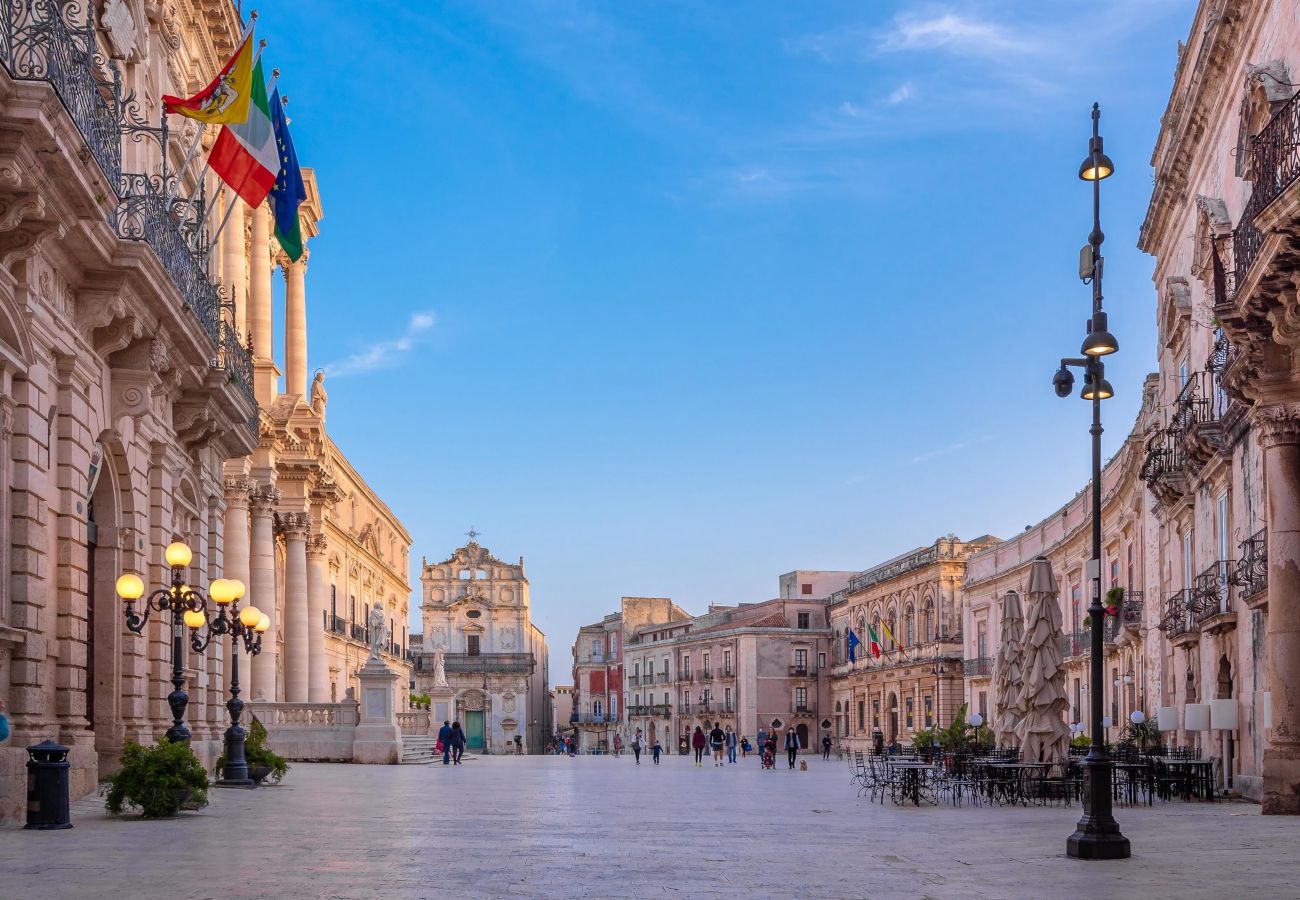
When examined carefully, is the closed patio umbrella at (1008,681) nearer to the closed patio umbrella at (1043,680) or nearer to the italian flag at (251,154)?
the closed patio umbrella at (1043,680)

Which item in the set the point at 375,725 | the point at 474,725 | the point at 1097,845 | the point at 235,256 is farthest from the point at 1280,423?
the point at 474,725

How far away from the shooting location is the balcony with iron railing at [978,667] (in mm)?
64812

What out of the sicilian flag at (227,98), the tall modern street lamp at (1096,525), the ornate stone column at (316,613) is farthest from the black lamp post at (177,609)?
the ornate stone column at (316,613)

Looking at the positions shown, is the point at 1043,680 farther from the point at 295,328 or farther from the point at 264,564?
the point at 295,328

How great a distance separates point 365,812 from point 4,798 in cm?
517

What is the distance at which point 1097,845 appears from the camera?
1344 centimetres

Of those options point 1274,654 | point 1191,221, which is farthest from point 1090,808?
Answer: point 1191,221

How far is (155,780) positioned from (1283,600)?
13.9 metres

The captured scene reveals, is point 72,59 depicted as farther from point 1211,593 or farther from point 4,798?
point 1211,593

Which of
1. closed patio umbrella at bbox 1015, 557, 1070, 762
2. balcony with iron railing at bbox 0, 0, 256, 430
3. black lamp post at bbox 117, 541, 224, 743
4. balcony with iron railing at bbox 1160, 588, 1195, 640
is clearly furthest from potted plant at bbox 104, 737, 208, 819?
balcony with iron railing at bbox 1160, 588, 1195, 640

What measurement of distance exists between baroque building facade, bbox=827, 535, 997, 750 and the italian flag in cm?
5431

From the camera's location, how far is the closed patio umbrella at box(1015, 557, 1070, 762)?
2419 cm

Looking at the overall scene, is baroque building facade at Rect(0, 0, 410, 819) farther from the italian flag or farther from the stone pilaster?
the stone pilaster

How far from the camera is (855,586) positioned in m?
91.7
